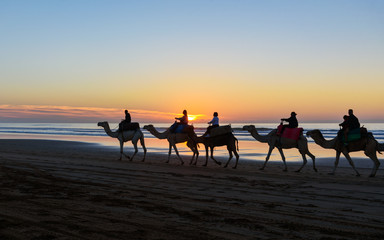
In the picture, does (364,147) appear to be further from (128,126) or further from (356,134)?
(128,126)

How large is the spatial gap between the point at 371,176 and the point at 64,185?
10.5 m

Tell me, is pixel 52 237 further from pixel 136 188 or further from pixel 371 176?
pixel 371 176

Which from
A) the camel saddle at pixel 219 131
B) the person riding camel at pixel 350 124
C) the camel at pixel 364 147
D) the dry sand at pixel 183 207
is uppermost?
the person riding camel at pixel 350 124

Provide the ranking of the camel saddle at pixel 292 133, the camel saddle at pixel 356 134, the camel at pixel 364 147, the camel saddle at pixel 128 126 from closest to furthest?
the camel at pixel 364 147
the camel saddle at pixel 356 134
the camel saddle at pixel 292 133
the camel saddle at pixel 128 126

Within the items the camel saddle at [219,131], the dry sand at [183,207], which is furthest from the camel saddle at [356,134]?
the camel saddle at [219,131]

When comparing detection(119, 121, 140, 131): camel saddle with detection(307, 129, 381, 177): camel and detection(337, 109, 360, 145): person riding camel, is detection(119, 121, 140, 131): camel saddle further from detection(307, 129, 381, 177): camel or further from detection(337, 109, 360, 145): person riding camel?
detection(337, 109, 360, 145): person riding camel

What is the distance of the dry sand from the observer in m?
6.10

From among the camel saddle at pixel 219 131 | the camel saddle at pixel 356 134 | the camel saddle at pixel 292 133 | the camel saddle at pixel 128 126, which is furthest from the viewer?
the camel saddle at pixel 128 126

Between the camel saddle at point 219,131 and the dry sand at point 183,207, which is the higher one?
the camel saddle at point 219,131

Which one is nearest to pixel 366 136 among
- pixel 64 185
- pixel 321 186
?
pixel 321 186

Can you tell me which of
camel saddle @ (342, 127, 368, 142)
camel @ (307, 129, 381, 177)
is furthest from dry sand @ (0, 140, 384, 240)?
camel saddle @ (342, 127, 368, 142)

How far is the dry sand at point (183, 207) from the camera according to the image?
20.0ft

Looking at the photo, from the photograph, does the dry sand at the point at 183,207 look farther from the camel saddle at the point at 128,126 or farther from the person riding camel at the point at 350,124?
the camel saddle at the point at 128,126

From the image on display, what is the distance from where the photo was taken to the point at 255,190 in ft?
35.4
